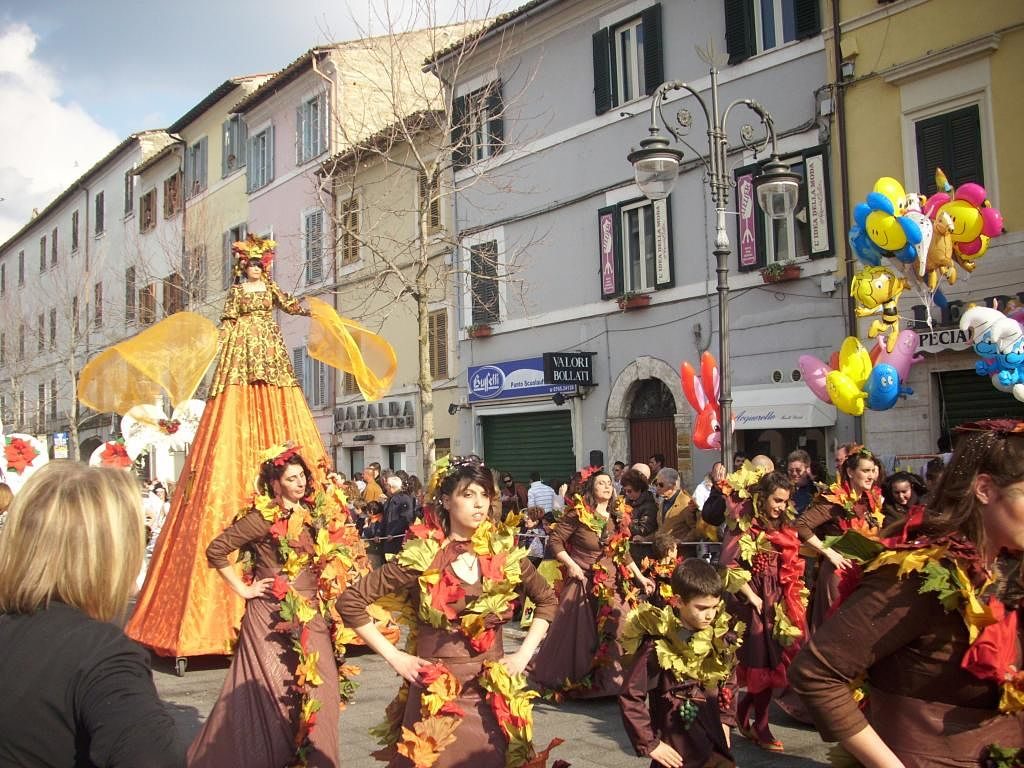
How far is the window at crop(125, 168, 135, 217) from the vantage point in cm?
3631

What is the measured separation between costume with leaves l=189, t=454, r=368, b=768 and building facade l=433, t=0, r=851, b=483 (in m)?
9.84

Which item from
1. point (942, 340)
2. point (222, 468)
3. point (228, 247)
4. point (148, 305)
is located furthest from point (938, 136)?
point (148, 305)

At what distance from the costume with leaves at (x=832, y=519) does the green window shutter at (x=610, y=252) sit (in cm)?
1122

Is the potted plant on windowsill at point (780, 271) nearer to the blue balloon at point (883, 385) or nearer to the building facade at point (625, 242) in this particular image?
the building facade at point (625, 242)

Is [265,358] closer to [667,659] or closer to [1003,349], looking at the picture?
[667,659]

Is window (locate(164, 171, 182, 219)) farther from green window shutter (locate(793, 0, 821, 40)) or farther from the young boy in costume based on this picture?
the young boy in costume

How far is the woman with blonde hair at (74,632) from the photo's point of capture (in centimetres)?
204

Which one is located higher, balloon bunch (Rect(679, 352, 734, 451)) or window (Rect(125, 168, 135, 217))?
window (Rect(125, 168, 135, 217))

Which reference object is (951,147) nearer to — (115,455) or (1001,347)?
(1001,347)

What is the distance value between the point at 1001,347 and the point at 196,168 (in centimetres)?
2838

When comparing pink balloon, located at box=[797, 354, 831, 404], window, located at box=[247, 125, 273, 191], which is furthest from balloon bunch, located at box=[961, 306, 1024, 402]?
window, located at box=[247, 125, 273, 191]

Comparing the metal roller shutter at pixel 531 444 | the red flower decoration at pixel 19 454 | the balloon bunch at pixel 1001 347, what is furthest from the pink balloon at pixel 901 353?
the red flower decoration at pixel 19 454

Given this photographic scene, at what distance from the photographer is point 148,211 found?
35062 millimetres

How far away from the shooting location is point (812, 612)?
7.12 meters
